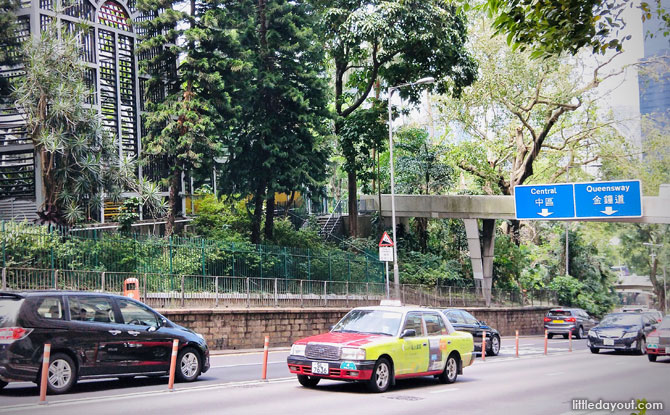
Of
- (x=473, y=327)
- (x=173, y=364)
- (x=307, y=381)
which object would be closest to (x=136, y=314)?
(x=173, y=364)

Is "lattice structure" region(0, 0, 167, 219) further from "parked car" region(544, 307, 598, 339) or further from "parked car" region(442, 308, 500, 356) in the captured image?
"parked car" region(544, 307, 598, 339)

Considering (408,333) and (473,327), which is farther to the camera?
(473,327)

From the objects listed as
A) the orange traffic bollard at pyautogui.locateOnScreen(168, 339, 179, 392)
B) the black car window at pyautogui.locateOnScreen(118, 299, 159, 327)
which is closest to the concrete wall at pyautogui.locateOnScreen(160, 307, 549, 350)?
the black car window at pyautogui.locateOnScreen(118, 299, 159, 327)

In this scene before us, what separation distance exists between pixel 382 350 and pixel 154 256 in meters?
13.7

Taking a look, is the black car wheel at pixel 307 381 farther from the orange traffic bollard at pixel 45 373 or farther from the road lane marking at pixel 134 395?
the orange traffic bollard at pixel 45 373

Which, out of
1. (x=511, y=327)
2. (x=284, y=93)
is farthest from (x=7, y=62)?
(x=511, y=327)

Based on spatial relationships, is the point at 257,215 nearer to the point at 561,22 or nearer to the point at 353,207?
the point at 353,207

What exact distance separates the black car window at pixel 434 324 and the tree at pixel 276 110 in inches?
800

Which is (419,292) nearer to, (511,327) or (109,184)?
(511,327)

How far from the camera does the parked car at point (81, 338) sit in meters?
11.9

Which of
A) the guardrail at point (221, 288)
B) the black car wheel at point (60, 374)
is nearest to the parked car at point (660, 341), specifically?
the guardrail at point (221, 288)

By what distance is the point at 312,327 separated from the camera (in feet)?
96.4

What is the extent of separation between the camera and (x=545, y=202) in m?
38.0

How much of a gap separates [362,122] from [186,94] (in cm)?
1110
